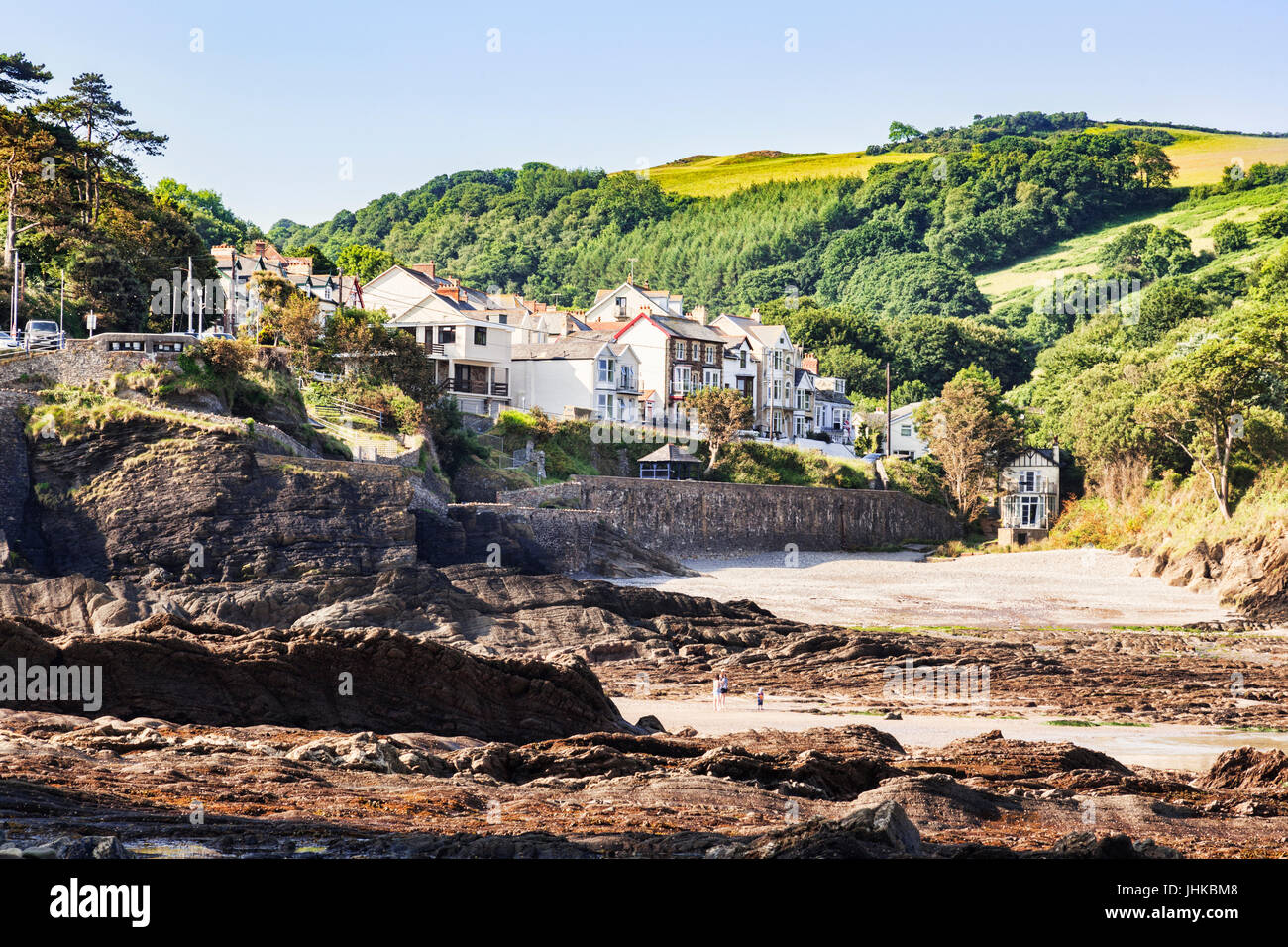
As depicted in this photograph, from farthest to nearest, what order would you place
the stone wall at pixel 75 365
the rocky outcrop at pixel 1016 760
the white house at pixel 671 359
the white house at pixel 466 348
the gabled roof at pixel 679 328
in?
the gabled roof at pixel 679 328 < the white house at pixel 671 359 < the white house at pixel 466 348 < the stone wall at pixel 75 365 < the rocky outcrop at pixel 1016 760

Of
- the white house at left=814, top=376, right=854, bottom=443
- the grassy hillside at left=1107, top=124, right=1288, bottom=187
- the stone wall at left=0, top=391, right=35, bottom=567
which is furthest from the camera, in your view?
the grassy hillside at left=1107, top=124, right=1288, bottom=187

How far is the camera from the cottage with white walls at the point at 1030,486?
68688mm

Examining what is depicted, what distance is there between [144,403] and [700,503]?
78.5 feet

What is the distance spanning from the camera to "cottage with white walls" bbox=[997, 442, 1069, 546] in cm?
6869

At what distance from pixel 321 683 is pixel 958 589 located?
30.9m

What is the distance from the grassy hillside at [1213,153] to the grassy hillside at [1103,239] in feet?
34.3

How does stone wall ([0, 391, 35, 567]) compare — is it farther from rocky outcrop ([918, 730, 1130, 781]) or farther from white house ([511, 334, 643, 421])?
white house ([511, 334, 643, 421])

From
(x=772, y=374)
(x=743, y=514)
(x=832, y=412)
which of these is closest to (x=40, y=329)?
(x=743, y=514)

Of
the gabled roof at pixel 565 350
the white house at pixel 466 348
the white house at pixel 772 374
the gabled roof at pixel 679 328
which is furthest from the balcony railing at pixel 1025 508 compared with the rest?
the white house at pixel 466 348

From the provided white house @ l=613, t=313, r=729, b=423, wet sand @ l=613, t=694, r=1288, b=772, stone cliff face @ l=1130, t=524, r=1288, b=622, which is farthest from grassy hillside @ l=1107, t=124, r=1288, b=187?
wet sand @ l=613, t=694, r=1288, b=772

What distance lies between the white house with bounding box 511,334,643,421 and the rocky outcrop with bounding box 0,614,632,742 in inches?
1752

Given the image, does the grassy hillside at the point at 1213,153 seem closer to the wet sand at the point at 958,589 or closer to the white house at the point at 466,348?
the white house at the point at 466,348
